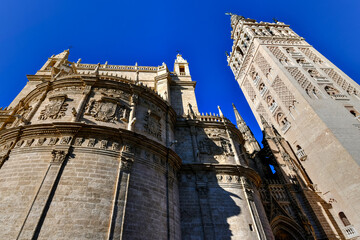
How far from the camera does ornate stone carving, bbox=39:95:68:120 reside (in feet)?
37.7

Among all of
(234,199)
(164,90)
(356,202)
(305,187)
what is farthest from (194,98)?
(356,202)

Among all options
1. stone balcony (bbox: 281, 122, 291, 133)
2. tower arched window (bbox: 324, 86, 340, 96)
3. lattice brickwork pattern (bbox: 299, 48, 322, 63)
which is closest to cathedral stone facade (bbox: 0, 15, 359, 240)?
tower arched window (bbox: 324, 86, 340, 96)

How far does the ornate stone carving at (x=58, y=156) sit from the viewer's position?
30.1 feet

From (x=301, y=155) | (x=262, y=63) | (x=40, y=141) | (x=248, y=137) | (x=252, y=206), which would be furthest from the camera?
(x=262, y=63)

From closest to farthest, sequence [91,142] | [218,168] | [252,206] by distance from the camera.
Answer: [91,142] < [252,206] < [218,168]

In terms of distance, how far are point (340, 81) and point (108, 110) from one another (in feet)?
86.6

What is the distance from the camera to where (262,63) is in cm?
2898

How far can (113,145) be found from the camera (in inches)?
416

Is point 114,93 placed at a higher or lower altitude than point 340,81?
lower

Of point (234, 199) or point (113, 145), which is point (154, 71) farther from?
point (234, 199)

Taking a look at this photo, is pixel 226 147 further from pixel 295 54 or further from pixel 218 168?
pixel 295 54

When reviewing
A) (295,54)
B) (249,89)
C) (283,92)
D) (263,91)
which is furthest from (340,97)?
(249,89)

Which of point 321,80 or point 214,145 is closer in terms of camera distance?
point 214,145

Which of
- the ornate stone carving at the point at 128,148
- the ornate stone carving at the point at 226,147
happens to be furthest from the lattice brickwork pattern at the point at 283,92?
the ornate stone carving at the point at 128,148
